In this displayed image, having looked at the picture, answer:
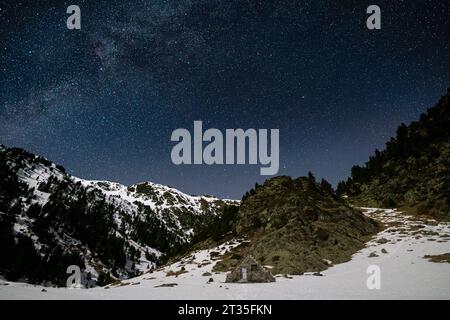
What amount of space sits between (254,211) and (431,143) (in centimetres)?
5536

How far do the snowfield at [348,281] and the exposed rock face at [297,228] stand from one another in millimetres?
2811

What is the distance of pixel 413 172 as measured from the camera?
251ft

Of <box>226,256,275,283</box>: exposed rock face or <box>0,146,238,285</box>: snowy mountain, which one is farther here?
<box>0,146,238,285</box>: snowy mountain

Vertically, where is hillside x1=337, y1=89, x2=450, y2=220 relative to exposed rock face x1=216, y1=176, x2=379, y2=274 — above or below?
above

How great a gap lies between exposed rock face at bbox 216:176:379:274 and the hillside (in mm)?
16289

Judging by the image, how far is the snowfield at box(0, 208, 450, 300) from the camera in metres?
20.9

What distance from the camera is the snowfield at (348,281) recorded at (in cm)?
2091

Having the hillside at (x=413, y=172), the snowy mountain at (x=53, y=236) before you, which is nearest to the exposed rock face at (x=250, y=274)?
the hillside at (x=413, y=172)

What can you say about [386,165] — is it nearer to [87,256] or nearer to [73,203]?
[87,256]

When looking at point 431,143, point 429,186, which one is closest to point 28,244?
point 429,186

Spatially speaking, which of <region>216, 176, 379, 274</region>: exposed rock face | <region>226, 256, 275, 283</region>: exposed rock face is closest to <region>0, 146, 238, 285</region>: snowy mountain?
<region>216, 176, 379, 274</region>: exposed rock face

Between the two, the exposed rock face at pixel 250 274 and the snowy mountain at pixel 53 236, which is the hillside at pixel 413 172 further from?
the snowy mountain at pixel 53 236

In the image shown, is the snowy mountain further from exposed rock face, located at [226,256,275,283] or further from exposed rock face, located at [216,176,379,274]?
exposed rock face, located at [226,256,275,283]
